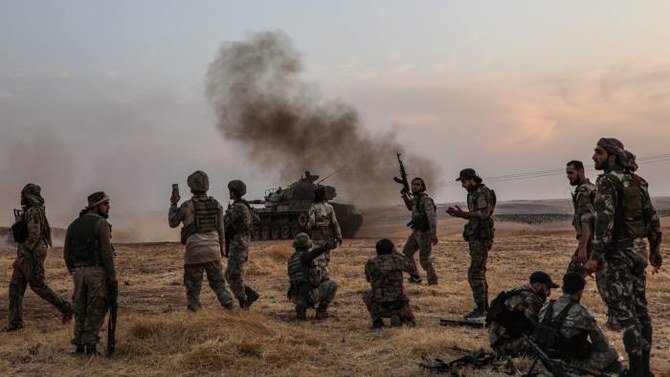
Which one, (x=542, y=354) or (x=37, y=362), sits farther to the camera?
(x=37, y=362)

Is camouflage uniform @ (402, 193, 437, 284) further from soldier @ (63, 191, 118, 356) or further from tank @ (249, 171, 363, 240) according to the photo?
tank @ (249, 171, 363, 240)

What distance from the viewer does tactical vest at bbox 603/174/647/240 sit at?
18.8ft

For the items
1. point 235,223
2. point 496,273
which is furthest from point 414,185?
point 496,273

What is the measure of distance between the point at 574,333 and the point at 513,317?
655mm

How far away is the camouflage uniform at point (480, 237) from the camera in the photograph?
28.3ft

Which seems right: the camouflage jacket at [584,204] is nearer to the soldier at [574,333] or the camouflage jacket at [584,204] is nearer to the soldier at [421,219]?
the soldier at [574,333]

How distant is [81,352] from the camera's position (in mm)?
7020

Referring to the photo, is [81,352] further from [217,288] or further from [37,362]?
[217,288]

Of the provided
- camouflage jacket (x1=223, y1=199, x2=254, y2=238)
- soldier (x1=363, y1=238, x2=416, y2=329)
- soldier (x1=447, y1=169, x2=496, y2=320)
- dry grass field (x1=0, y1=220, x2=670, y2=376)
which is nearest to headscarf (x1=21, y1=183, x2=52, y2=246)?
dry grass field (x1=0, y1=220, x2=670, y2=376)

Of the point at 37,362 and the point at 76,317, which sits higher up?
the point at 76,317

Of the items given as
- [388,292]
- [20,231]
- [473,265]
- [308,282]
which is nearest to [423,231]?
[473,265]

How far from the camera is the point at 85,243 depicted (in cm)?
693

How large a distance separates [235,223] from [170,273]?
808 cm

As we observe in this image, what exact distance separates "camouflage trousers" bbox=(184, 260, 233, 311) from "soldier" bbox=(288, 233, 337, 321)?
3.76ft
